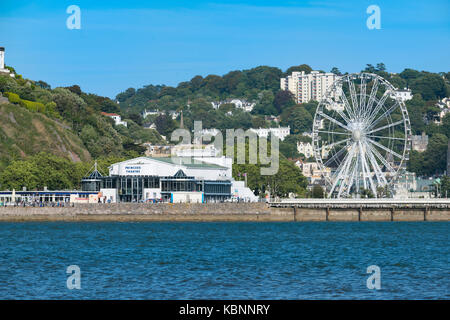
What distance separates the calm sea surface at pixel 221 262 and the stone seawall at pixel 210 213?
9.98 m

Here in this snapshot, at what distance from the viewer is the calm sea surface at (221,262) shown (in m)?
43.2

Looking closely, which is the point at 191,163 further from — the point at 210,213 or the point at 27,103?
the point at 27,103

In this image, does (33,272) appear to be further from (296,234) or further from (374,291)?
(296,234)

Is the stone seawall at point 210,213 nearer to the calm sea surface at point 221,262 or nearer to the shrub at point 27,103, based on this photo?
the calm sea surface at point 221,262

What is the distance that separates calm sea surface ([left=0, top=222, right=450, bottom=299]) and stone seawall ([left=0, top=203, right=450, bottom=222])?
9.98 metres

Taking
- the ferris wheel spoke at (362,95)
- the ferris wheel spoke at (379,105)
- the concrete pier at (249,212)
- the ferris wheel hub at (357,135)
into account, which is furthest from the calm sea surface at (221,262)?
the ferris wheel spoke at (362,95)

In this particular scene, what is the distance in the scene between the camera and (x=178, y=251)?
2628 inches

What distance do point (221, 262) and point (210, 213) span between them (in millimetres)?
54898

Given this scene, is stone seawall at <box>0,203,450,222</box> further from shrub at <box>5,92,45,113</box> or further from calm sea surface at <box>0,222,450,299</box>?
shrub at <box>5,92,45,113</box>

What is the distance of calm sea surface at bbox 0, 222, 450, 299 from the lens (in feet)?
142

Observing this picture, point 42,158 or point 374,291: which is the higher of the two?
point 42,158
